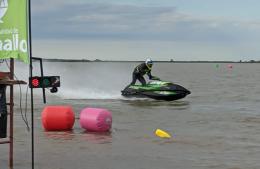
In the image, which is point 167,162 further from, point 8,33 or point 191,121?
point 191,121

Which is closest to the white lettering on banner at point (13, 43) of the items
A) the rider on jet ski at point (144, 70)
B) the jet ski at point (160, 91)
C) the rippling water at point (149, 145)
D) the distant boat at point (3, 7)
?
the distant boat at point (3, 7)

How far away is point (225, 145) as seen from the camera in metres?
12.1

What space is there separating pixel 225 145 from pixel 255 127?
4.14m

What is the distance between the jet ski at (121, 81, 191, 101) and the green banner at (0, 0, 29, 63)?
17.9m

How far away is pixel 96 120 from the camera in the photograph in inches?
527

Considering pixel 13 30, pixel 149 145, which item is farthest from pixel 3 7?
pixel 149 145

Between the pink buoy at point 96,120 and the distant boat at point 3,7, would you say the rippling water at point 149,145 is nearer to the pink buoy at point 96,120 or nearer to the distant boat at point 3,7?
the pink buoy at point 96,120

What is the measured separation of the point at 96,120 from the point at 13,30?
6.31 meters

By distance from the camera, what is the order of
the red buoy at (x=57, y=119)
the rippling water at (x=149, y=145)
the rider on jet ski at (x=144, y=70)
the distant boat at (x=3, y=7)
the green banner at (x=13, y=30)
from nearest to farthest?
the green banner at (x=13, y=30) < the distant boat at (x=3, y=7) < the rippling water at (x=149, y=145) < the red buoy at (x=57, y=119) < the rider on jet ski at (x=144, y=70)

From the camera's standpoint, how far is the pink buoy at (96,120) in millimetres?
13411

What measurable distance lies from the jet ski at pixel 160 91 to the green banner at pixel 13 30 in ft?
58.7

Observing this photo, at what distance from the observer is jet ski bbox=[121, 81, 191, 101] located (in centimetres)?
2503

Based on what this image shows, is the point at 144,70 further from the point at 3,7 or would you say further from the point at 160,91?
the point at 3,7

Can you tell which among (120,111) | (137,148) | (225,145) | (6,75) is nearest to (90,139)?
(137,148)
